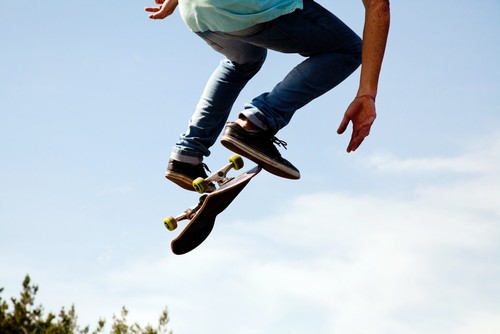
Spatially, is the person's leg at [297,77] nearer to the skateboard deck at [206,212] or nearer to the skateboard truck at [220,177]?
the skateboard deck at [206,212]

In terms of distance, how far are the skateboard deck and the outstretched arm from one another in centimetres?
118

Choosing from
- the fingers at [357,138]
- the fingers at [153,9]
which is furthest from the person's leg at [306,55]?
the fingers at [153,9]

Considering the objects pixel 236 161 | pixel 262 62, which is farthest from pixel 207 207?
pixel 262 62

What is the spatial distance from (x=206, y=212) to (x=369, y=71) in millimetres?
1904

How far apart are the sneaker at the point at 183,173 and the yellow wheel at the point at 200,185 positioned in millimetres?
60

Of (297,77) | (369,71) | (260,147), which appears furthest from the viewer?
(260,147)

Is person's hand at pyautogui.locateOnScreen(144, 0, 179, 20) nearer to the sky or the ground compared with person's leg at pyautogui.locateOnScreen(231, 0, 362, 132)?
nearer to the sky

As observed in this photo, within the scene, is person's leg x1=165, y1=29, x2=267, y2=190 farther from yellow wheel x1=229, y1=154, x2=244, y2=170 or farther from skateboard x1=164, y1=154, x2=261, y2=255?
yellow wheel x1=229, y1=154, x2=244, y2=170

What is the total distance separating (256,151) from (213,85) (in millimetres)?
723

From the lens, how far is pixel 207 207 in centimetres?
621

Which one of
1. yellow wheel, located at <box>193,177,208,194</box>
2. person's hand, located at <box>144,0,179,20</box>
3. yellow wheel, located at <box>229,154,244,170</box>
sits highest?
person's hand, located at <box>144,0,179,20</box>

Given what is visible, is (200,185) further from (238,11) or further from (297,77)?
(238,11)

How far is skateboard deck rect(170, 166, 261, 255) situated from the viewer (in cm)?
613

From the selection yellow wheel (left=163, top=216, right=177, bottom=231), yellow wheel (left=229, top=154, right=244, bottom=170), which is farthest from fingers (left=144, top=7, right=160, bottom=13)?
yellow wheel (left=163, top=216, right=177, bottom=231)
